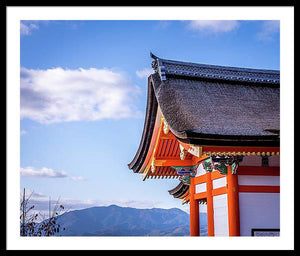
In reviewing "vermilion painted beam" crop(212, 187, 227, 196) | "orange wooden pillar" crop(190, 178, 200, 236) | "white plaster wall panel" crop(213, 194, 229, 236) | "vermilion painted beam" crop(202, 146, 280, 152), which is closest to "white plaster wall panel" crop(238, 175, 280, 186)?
"vermilion painted beam" crop(212, 187, 227, 196)

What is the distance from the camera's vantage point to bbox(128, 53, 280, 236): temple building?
306 inches

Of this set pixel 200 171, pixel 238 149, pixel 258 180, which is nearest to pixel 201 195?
pixel 200 171

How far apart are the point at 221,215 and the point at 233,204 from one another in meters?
0.82

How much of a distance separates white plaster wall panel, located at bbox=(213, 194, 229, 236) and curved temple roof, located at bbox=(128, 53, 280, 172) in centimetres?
176

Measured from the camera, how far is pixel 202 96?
1007 centimetres

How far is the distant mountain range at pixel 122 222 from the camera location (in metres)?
75.7

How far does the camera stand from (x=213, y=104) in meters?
9.57

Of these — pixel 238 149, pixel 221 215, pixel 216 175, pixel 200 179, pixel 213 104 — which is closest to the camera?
pixel 238 149

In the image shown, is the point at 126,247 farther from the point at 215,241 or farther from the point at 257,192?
the point at 257,192

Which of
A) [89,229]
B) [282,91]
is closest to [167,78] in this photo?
[282,91]

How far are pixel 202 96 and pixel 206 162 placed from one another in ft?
5.41

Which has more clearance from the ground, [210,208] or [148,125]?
[148,125]

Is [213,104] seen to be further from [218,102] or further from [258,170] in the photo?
[258,170]

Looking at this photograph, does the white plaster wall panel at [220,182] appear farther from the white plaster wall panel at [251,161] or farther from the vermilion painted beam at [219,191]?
the white plaster wall panel at [251,161]
